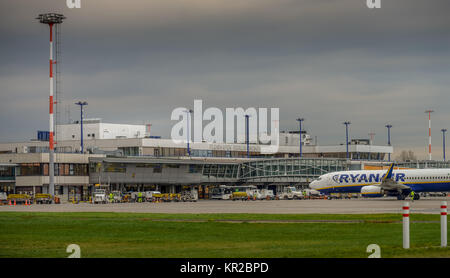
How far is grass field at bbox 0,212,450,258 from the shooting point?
19469mm

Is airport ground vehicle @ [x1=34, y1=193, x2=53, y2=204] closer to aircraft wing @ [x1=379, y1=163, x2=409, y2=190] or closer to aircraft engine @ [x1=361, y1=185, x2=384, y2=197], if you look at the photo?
aircraft engine @ [x1=361, y1=185, x2=384, y2=197]

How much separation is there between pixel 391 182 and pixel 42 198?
162ft

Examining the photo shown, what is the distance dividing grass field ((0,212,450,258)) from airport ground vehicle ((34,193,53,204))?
215 feet

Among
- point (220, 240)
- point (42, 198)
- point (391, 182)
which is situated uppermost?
point (220, 240)

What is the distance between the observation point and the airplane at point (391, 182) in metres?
99.7

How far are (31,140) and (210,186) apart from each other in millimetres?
46103

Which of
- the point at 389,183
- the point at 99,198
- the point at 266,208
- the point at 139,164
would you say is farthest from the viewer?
the point at 139,164

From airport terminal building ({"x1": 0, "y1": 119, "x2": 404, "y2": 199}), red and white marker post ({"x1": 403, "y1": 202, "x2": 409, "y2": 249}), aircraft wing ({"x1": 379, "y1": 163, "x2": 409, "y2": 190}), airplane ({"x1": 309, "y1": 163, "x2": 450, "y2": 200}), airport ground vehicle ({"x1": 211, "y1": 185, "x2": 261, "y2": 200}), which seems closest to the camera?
red and white marker post ({"x1": 403, "y1": 202, "x2": 409, "y2": 249})

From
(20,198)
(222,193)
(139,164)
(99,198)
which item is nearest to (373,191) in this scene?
(222,193)

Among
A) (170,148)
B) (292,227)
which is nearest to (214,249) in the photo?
(292,227)

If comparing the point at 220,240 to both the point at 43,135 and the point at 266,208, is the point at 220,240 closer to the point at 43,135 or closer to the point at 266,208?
the point at 266,208

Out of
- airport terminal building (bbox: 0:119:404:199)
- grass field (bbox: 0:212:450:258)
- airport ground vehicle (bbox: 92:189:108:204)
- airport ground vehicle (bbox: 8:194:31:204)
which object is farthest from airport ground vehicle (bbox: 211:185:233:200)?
grass field (bbox: 0:212:450:258)

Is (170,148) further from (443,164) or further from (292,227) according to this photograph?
(292,227)

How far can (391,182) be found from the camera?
98.9 meters
